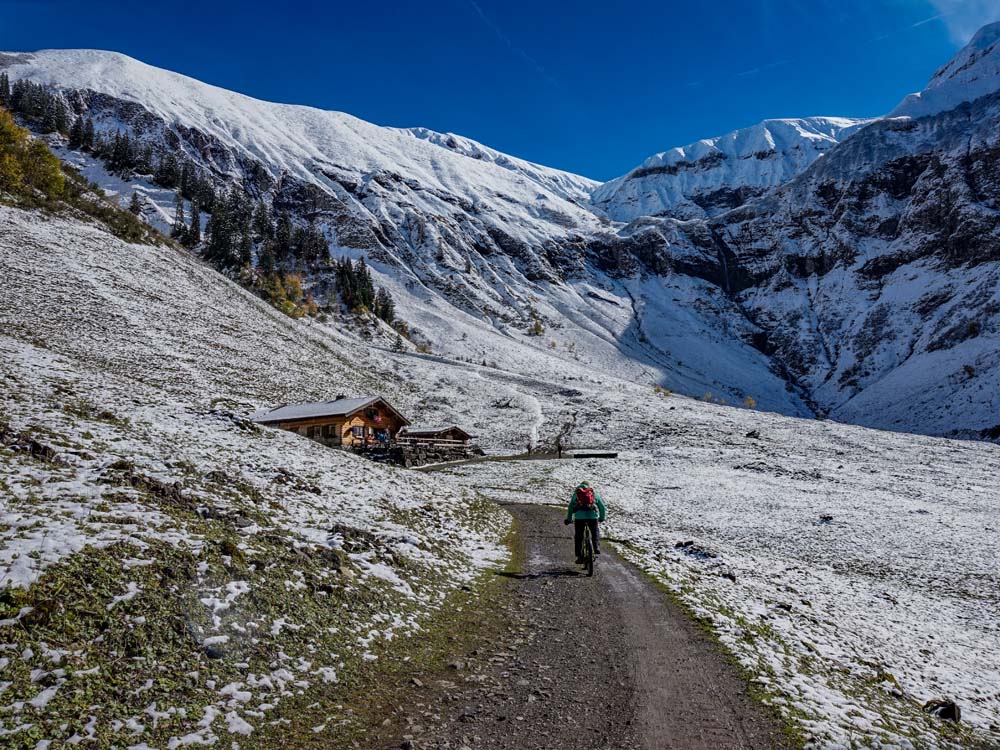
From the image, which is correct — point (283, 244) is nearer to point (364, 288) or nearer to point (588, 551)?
point (364, 288)

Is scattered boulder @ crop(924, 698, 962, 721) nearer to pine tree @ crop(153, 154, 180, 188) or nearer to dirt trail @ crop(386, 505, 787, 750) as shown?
dirt trail @ crop(386, 505, 787, 750)

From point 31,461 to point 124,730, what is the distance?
8.82 metres

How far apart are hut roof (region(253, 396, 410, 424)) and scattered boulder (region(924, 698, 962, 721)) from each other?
142ft

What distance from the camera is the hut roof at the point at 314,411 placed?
47625 millimetres

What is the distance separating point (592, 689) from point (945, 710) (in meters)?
6.62

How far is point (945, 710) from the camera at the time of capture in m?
9.80

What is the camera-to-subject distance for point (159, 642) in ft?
24.2

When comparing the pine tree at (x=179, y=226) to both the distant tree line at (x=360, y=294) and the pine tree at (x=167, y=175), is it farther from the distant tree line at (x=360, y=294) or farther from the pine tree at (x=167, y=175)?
the distant tree line at (x=360, y=294)

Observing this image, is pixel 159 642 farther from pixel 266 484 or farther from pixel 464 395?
pixel 464 395

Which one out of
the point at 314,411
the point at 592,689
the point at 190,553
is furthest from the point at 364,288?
the point at 592,689

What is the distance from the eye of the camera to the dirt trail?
7.30 metres

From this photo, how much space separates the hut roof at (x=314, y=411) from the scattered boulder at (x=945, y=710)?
142 ft

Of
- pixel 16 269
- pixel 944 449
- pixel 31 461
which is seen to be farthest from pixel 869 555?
pixel 16 269

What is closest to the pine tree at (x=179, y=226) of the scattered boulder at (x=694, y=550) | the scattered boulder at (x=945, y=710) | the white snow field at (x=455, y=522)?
the white snow field at (x=455, y=522)
